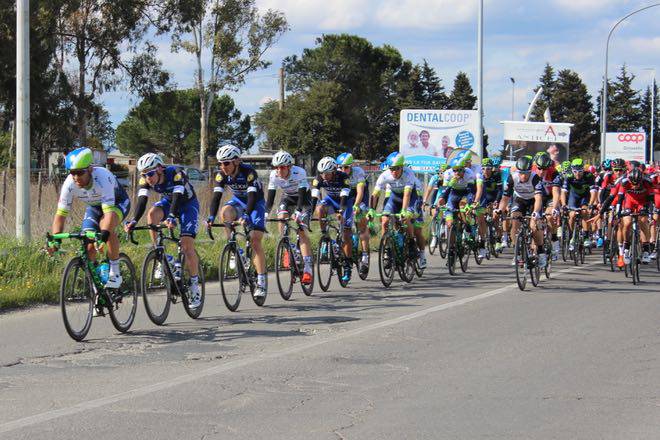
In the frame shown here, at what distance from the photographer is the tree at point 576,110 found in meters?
96.7

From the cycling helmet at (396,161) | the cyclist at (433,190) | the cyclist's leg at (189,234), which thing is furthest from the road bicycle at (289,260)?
the cyclist at (433,190)

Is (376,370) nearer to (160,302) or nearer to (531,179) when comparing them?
(160,302)

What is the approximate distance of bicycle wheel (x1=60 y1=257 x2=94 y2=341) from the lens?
28.1 ft

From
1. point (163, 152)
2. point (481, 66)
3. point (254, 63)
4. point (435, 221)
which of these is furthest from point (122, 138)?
point (435, 221)

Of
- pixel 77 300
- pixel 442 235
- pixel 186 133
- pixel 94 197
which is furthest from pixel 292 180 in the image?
pixel 186 133

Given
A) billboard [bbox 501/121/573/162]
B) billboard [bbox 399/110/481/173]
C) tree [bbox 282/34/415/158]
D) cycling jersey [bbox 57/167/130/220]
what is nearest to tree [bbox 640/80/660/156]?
tree [bbox 282/34/415/158]

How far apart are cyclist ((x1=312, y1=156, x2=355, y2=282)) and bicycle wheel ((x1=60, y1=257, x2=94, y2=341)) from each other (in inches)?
186

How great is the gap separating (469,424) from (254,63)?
47.0 meters

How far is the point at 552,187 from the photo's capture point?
15.8 m

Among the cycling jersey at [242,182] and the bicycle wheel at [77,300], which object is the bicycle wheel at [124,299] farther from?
the cycling jersey at [242,182]

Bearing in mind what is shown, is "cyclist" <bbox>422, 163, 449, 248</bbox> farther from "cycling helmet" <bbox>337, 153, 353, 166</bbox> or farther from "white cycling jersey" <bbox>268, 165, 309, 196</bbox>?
"white cycling jersey" <bbox>268, 165, 309, 196</bbox>

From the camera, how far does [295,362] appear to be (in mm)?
7758

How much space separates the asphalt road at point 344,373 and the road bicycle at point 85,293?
21cm

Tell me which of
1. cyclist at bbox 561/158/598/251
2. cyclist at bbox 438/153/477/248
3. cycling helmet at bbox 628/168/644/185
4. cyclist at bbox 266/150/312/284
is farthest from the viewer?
cyclist at bbox 561/158/598/251
